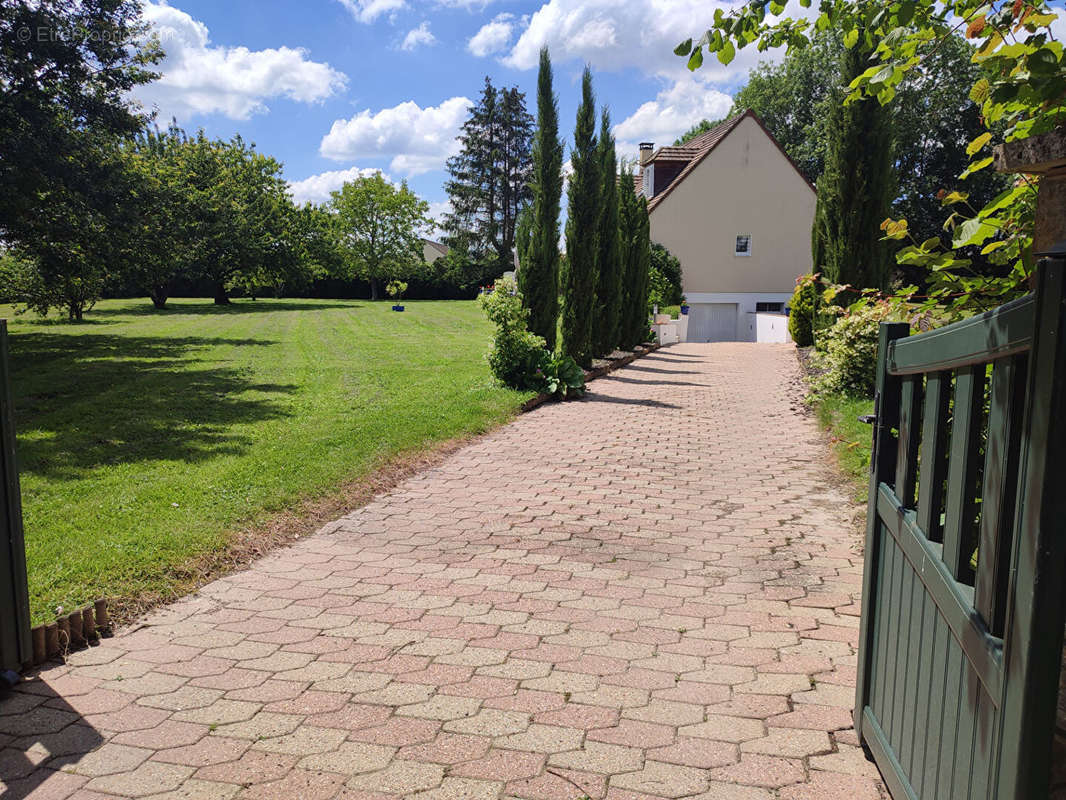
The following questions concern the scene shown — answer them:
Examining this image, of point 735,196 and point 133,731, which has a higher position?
point 735,196

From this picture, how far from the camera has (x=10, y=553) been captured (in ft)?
12.0

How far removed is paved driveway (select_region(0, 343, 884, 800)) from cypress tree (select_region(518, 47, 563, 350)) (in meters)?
8.56

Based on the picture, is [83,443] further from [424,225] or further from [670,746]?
[424,225]

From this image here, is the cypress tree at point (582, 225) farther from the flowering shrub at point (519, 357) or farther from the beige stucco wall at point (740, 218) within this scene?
the beige stucco wall at point (740, 218)

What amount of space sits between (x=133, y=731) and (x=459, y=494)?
4197mm

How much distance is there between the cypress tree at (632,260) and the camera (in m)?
22.7

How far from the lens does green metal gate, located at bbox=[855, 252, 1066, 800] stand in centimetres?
158

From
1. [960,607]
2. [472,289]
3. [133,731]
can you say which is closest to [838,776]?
[960,607]

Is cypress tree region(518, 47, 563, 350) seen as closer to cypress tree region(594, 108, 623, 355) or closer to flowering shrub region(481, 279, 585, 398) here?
flowering shrub region(481, 279, 585, 398)

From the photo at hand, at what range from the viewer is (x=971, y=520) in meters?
2.08

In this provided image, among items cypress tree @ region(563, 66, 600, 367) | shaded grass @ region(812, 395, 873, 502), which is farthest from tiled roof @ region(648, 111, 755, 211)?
shaded grass @ region(812, 395, 873, 502)

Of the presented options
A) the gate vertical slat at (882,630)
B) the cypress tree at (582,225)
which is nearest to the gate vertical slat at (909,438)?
the gate vertical slat at (882,630)

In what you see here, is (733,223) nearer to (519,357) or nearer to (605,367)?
(605,367)

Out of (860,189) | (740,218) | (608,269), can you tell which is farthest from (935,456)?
(740,218)
